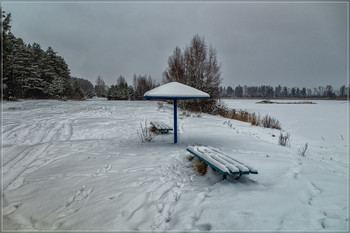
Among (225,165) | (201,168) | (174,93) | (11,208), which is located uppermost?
(174,93)

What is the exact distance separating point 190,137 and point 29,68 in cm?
3455

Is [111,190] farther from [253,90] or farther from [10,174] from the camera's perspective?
[253,90]

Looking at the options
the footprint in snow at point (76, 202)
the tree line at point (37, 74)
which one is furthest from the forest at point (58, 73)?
the footprint in snow at point (76, 202)

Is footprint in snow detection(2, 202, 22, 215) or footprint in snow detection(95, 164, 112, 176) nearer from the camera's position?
footprint in snow detection(2, 202, 22, 215)

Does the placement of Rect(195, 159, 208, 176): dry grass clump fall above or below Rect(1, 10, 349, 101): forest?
below

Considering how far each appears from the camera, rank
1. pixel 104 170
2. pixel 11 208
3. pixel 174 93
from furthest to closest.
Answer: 1. pixel 174 93
2. pixel 104 170
3. pixel 11 208

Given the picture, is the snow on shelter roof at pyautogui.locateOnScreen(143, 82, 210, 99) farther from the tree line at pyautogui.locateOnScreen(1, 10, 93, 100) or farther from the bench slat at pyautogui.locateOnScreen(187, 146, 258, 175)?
the tree line at pyautogui.locateOnScreen(1, 10, 93, 100)

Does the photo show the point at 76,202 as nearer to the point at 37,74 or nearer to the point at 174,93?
the point at 174,93

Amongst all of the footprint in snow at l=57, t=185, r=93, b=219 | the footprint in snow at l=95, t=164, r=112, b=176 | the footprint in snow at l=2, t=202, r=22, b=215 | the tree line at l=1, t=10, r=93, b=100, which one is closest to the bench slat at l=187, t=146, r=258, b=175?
the footprint in snow at l=95, t=164, r=112, b=176

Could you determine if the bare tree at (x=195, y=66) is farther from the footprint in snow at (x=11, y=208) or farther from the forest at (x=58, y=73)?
the footprint in snow at (x=11, y=208)

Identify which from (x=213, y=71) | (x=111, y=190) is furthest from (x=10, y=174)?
(x=213, y=71)

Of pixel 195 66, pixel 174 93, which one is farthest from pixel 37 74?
pixel 174 93

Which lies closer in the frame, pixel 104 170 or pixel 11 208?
pixel 11 208

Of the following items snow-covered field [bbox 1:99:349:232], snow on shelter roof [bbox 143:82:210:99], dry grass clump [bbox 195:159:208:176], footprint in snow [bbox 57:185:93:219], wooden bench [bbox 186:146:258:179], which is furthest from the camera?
snow on shelter roof [bbox 143:82:210:99]
